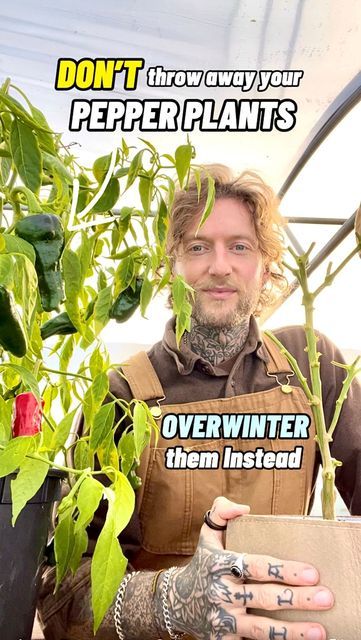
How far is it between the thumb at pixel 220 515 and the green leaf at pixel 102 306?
0.55 feet

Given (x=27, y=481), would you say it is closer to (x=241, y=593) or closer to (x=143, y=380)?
(x=241, y=593)

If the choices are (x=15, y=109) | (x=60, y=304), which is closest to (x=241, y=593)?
(x=60, y=304)

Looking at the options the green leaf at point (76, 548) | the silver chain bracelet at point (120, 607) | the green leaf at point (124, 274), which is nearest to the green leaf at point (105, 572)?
the green leaf at point (76, 548)

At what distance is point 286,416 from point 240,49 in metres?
0.95

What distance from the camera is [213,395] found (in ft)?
3.93

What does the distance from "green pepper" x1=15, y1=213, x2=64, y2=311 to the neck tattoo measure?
0.78 meters

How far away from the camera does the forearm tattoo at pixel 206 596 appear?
53 cm

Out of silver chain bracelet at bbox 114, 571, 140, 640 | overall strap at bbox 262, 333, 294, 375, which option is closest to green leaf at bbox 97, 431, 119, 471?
silver chain bracelet at bbox 114, 571, 140, 640

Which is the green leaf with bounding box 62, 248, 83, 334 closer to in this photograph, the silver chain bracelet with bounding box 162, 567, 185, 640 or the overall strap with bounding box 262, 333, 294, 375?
the silver chain bracelet with bounding box 162, 567, 185, 640

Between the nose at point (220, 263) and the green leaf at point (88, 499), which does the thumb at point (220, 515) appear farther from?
the nose at point (220, 263)

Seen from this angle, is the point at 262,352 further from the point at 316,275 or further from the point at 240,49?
the point at 316,275

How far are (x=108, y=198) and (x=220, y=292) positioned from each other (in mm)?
741

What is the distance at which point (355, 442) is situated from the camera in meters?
1.13

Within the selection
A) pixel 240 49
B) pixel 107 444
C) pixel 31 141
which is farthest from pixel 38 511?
pixel 240 49
